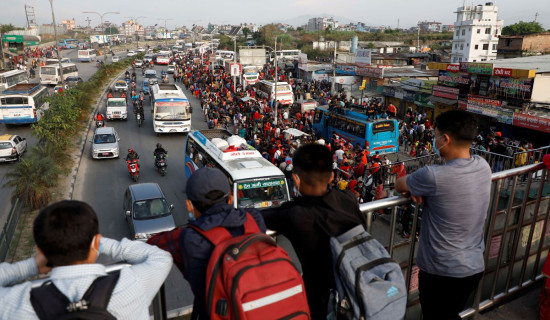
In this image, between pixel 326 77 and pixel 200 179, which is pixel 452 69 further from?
pixel 200 179

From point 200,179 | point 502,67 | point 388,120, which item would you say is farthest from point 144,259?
point 502,67

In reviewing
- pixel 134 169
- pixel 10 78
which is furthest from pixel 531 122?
pixel 10 78

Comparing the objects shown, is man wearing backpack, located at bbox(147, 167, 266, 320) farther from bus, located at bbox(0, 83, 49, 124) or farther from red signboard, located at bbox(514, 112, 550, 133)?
bus, located at bbox(0, 83, 49, 124)

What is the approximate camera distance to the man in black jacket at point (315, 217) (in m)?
2.44

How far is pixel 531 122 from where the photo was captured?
21453 millimetres

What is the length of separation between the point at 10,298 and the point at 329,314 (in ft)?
5.56

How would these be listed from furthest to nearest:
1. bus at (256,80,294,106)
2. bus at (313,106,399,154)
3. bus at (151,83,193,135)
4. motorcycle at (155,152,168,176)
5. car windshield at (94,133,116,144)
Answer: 1. bus at (256,80,294,106)
2. bus at (151,83,193,135)
3. car windshield at (94,133,116,144)
4. bus at (313,106,399,154)
5. motorcycle at (155,152,168,176)

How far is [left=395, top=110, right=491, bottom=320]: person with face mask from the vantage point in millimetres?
2768

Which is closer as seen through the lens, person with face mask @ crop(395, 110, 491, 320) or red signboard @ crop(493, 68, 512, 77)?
person with face mask @ crop(395, 110, 491, 320)

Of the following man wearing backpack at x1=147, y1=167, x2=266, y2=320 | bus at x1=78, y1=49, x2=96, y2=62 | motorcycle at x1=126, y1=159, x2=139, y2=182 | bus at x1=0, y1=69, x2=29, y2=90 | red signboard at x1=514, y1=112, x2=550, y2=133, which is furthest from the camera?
bus at x1=78, y1=49, x2=96, y2=62

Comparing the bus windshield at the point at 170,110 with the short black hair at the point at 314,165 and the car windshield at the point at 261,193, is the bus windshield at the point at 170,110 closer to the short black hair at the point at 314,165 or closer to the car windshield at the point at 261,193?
the car windshield at the point at 261,193

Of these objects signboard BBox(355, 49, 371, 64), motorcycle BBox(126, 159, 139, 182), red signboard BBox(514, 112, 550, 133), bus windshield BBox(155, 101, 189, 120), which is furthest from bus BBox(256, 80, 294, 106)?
signboard BBox(355, 49, 371, 64)

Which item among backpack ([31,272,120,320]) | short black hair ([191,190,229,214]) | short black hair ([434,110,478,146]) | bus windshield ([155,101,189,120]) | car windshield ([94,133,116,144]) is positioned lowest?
car windshield ([94,133,116,144])

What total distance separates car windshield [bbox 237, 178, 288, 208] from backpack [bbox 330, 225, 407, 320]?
9.22 meters
